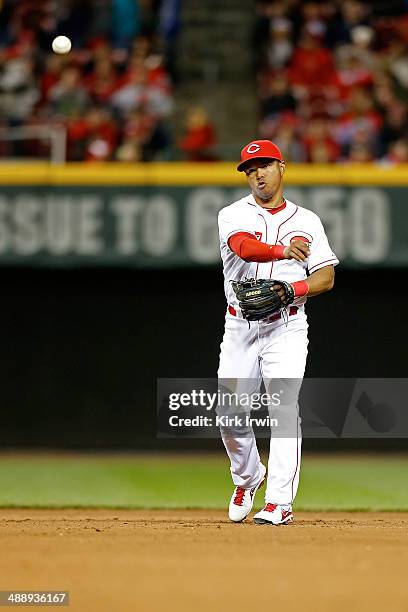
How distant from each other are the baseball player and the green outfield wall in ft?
18.0

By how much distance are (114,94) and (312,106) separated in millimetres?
2121

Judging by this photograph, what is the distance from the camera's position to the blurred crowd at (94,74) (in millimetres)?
12578

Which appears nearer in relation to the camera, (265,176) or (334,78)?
(265,176)

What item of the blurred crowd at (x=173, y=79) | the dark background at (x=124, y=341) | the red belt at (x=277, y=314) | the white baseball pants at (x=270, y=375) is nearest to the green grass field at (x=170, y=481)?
→ the dark background at (x=124, y=341)

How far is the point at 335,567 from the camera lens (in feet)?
17.6

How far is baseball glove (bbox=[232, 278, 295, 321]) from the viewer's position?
20.8 feet

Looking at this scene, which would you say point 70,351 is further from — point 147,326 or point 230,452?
point 230,452

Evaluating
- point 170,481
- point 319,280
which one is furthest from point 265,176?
point 170,481

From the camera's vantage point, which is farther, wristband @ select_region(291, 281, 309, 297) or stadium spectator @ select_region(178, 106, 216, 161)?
stadium spectator @ select_region(178, 106, 216, 161)

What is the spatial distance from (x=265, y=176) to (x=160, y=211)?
574 cm

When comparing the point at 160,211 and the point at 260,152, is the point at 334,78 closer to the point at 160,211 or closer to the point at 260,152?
the point at 160,211

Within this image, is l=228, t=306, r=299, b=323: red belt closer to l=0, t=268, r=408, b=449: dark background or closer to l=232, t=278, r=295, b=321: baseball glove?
l=232, t=278, r=295, b=321: baseball glove

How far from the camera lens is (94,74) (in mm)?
13562

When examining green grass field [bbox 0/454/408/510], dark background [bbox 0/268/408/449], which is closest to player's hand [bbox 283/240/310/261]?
green grass field [bbox 0/454/408/510]
